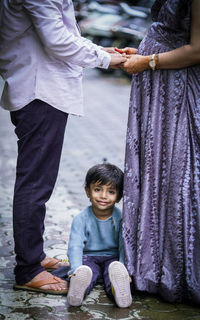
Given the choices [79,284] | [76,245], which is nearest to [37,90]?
[76,245]

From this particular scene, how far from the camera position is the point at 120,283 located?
2.86 meters

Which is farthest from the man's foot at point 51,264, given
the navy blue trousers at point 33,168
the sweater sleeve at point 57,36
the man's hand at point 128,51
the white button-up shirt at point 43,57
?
the man's hand at point 128,51

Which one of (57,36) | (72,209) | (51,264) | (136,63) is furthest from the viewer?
(72,209)

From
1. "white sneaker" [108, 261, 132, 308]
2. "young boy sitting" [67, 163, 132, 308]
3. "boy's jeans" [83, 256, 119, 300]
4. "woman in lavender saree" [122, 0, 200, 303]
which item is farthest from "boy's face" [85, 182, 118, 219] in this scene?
"white sneaker" [108, 261, 132, 308]

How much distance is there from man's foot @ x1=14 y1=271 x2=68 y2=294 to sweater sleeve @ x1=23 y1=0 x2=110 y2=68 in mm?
1313

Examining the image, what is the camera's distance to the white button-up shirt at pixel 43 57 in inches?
110

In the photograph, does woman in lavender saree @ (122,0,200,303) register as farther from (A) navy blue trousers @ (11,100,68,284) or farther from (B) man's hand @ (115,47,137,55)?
(A) navy blue trousers @ (11,100,68,284)

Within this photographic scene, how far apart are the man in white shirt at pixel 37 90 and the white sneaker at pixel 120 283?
0.37 m

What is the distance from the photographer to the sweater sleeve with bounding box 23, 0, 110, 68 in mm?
2719

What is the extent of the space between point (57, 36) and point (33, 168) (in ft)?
2.50

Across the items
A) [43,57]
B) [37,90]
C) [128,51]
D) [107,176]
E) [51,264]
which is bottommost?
[51,264]

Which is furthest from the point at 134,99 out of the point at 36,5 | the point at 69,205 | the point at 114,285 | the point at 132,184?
the point at 69,205

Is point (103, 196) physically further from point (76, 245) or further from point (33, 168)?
point (33, 168)

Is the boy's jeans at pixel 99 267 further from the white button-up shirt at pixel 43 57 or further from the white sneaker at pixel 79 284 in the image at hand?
the white button-up shirt at pixel 43 57
